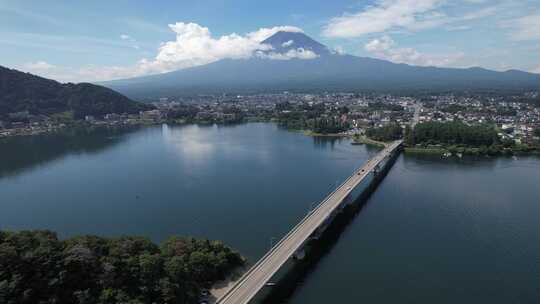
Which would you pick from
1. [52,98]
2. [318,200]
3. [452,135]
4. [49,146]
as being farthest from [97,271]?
[52,98]

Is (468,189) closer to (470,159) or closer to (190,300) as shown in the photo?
(470,159)

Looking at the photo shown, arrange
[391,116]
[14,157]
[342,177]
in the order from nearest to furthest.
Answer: [342,177], [14,157], [391,116]

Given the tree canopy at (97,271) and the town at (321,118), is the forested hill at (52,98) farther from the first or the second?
the tree canopy at (97,271)

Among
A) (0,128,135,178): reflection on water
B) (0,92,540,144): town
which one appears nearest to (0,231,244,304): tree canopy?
(0,128,135,178): reflection on water

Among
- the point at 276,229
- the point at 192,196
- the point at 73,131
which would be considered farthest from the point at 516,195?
the point at 73,131

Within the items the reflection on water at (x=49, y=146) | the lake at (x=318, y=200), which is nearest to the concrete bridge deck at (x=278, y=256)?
the lake at (x=318, y=200)

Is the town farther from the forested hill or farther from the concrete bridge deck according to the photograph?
the concrete bridge deck
